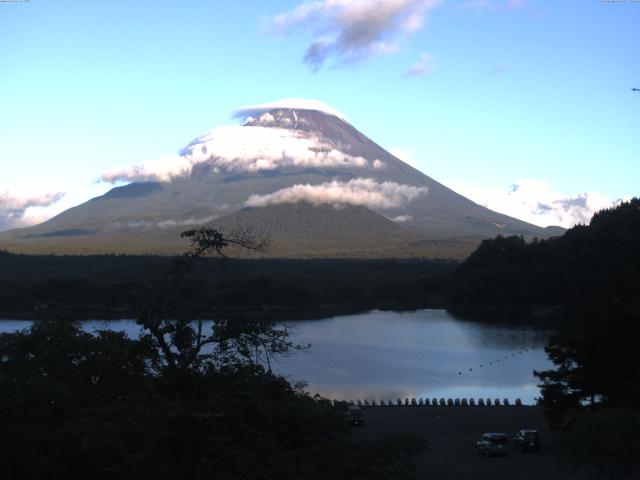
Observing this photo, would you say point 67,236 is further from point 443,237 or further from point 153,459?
point 153,459

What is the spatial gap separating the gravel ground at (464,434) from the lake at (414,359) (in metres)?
2.38

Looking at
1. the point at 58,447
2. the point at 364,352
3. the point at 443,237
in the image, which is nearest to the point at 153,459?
the point at 58,447

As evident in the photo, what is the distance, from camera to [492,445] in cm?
1301

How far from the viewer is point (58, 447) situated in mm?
6934

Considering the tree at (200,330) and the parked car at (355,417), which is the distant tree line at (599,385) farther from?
the tree at (200,330)

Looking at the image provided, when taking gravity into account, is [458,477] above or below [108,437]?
below

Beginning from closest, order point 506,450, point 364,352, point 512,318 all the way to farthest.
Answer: point 506,450
point 364,352
point 512,318

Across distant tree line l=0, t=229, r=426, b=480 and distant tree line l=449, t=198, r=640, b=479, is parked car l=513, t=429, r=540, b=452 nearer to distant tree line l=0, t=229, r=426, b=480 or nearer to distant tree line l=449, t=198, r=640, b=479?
distant tree line l=449, t=198, r=640, b=479

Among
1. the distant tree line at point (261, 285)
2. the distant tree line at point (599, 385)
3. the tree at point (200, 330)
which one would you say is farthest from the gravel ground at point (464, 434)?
the distant tree line at point (261, 285)

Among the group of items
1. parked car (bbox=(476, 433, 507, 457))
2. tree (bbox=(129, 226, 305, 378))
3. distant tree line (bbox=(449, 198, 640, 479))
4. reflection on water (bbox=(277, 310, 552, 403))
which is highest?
tree (bbox=(129, 226, 305, 378))

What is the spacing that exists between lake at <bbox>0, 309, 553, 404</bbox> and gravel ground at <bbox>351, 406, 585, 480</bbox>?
238 centimetres

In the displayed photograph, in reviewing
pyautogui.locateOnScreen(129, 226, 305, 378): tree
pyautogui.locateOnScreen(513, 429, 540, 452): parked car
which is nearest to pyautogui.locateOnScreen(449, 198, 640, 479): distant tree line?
pyautogui.locateOnScreen(513, 429, 540, 452): parked car

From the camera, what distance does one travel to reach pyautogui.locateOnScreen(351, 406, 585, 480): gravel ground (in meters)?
11.7

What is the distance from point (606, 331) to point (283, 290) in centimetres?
3475
